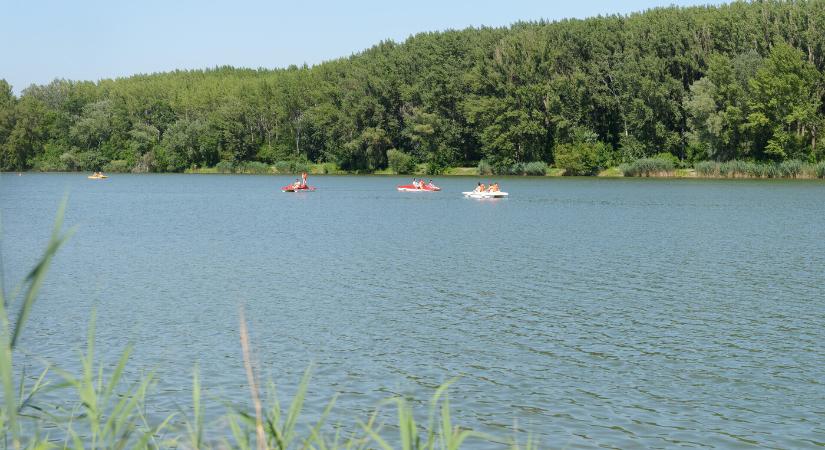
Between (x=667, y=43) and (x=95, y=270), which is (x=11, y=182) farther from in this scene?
(x=95, y=270)

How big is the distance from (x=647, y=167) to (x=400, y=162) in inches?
1255

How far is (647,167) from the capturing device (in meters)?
99.3

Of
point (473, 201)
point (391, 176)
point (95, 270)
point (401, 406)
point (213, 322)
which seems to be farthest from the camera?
point (391, 176)

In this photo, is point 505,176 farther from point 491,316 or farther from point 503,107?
point 491,316

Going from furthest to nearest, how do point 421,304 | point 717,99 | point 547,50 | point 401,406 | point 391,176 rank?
point 391,176, point 547,50, point 717,99, point 421,304, point 401,406

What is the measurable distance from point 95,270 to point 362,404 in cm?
1739

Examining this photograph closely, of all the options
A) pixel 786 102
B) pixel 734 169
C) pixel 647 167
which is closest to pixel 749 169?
pixel 734 169

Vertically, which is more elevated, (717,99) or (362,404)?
(717,99)

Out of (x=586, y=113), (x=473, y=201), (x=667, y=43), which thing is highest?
(x=667, y=43)

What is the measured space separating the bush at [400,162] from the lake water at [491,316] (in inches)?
2797

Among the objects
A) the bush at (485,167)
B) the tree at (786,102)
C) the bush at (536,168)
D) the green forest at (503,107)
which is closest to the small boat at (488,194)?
the green forest at (503,107)

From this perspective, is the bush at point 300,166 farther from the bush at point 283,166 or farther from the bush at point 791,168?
the bush at point 791,168

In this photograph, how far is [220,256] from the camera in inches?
1292

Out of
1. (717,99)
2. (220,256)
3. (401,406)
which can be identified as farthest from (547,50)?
(401,406)
